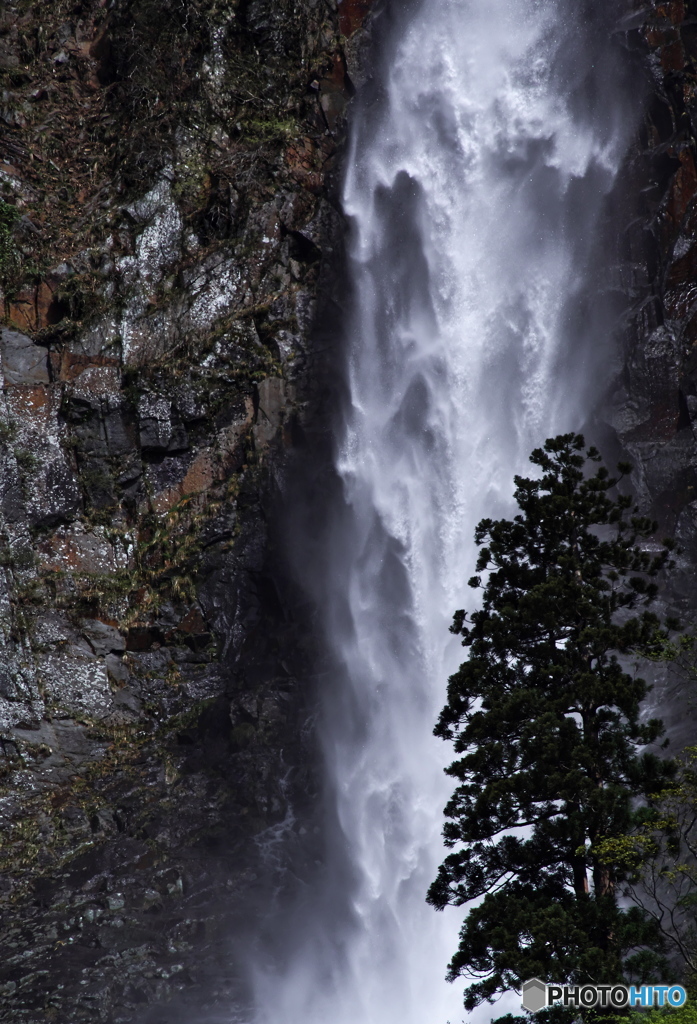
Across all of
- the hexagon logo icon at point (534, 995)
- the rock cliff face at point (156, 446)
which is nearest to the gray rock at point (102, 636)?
the rock cliff face at point (156, 446)

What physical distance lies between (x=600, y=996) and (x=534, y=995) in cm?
94

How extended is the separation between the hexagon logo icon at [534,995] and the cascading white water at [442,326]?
1314cm

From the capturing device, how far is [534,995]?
40.7ft

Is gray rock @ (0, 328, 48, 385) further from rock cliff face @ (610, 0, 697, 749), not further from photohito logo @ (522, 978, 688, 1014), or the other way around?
photohito logo @ (522, 978, 688, 1014)

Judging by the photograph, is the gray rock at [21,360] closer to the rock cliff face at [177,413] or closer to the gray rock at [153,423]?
the rock cliff face at [177,413]

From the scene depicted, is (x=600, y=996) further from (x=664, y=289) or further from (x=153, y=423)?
(x=664, y=289)

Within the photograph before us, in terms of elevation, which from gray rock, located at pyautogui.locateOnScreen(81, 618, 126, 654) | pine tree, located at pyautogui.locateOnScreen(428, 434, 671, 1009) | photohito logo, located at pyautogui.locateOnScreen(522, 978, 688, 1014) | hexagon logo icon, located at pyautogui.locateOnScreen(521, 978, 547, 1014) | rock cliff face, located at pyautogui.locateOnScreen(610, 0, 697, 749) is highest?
rock cliff face, located at pyautogui.locateOnScreen(610, 0, 697, 749)

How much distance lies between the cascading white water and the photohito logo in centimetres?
1327

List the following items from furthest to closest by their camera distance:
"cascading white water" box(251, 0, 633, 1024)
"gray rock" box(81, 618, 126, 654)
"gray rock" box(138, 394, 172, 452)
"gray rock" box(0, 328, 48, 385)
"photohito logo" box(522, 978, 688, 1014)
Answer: "cascading white water" box(251, 0, 633, 1024), "gray rock" box(138, 394, 172, 452), "gray rock" box(0, 328, 48, 385), "gray rock" box(81, 618, 126, 654), "photohito logo" box(522, 978, 688, 1014)

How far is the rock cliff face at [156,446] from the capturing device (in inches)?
961

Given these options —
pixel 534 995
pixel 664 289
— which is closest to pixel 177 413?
pixel 664 289

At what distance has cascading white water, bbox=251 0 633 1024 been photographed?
88.0 ft

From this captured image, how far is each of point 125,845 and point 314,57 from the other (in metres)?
23.6

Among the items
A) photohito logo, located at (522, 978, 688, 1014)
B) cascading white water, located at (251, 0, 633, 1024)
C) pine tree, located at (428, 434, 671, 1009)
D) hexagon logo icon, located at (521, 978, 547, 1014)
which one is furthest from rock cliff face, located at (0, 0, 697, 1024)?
hexagon logo icon, located at (521, 978, 547, 1014)
